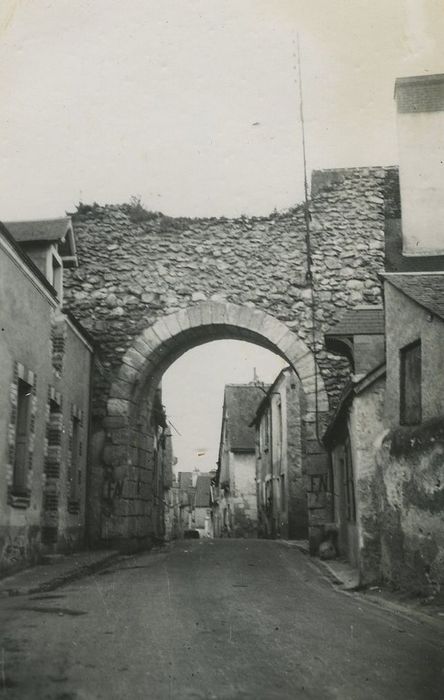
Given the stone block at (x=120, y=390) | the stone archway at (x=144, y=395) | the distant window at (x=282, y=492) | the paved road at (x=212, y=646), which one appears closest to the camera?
the paved road at (x=212, y=646)

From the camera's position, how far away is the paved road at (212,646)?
3713mm

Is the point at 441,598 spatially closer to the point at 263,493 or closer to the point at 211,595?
the point at 211,595

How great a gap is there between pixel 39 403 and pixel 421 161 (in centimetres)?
862

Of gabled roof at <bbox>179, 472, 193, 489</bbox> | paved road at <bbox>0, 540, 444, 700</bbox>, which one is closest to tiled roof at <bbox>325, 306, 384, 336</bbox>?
paved road at <bbox>0, 540, 444, 700</bbox>

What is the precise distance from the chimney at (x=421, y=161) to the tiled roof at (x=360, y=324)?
125 inches


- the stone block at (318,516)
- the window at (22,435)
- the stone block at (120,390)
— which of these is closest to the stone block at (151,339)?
the stone block at (120,390)

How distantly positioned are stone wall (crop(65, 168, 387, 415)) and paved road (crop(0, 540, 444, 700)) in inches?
276

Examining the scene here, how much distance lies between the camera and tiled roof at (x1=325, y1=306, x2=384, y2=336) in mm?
10297

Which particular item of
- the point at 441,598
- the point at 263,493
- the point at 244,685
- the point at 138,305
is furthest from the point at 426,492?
the point at 263,493

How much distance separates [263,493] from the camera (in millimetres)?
28375

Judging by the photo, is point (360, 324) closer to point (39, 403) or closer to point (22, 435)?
point (39, 403)

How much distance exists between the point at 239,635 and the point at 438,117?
A: 11.4 m

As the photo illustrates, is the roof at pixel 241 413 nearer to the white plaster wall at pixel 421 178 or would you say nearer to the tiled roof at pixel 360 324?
the white plaster wall at pixel 421 178

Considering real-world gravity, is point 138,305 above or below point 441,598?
above
